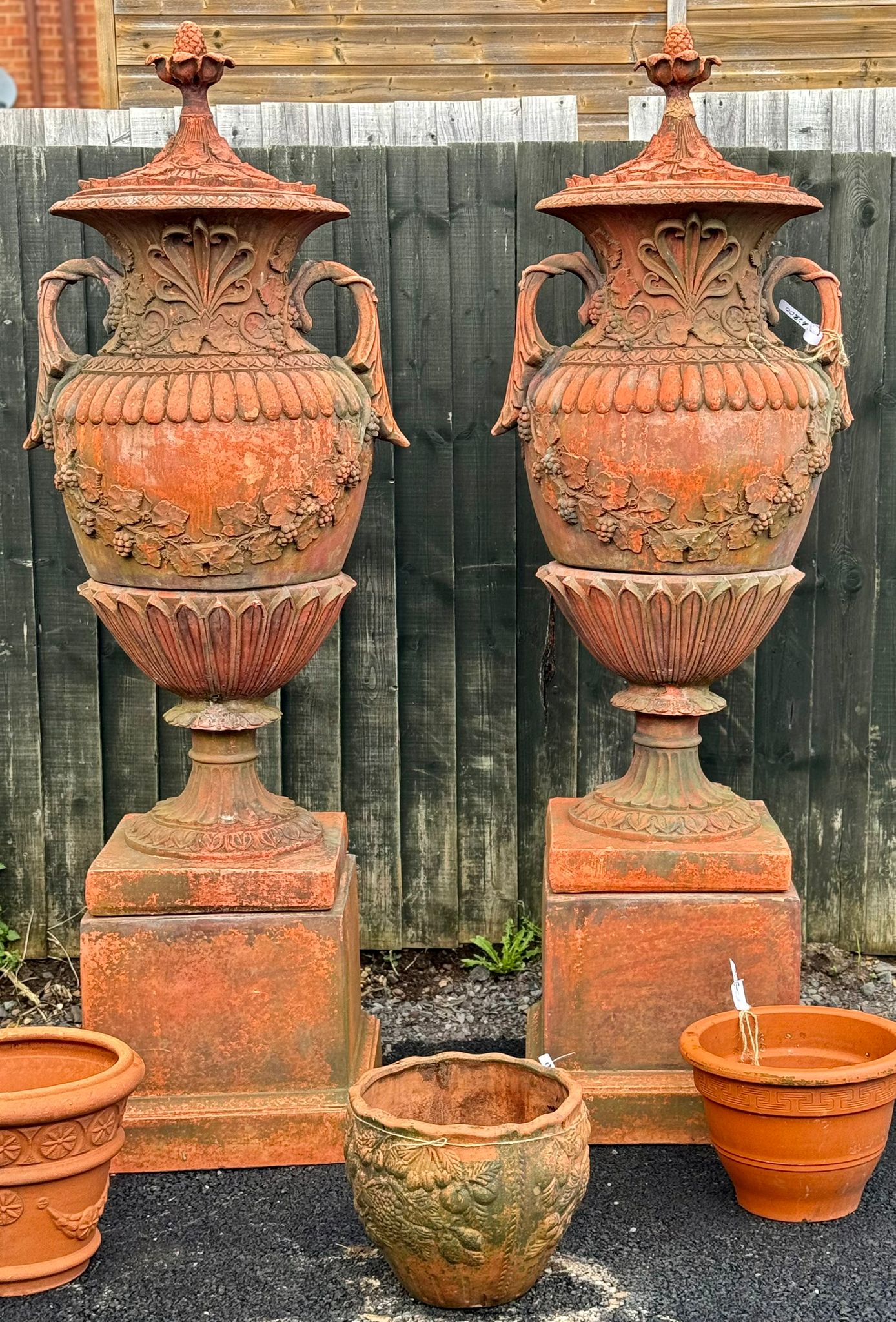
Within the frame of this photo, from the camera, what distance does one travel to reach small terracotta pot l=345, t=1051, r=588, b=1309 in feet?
8.57

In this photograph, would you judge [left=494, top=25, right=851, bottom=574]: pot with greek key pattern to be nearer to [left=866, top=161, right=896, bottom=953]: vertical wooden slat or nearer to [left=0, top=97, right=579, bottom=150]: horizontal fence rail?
[left=866, top=161, right=896, bottom=953]: vertical wooden slat

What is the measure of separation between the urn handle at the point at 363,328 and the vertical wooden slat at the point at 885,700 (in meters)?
1.51

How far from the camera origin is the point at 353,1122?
109 inches

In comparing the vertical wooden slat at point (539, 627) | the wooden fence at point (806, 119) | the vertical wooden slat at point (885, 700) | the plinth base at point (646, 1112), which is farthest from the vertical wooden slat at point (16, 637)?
the vertical wooden slat at point (885, 700)

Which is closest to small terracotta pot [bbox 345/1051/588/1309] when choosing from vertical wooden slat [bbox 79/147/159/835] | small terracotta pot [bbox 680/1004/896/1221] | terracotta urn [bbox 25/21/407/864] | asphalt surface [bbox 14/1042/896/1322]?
asphalt surface [bbox 14/1042/896/1322]

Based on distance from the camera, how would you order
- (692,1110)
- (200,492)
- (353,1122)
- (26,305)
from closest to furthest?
1. (353,1122)
2. (200,492)
3. (692,1110)
4. (26,305)

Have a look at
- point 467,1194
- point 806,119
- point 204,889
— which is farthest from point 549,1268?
point 806,119

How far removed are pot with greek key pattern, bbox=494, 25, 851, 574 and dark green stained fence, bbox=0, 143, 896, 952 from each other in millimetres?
736

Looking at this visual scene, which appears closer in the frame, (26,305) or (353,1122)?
(353,1122)

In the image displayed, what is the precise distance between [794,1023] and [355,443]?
5.32 ft

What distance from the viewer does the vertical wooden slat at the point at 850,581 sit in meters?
4.13

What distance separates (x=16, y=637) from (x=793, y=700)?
2.24 meters

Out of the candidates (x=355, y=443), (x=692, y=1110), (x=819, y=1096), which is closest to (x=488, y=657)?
(x=355, y=443)

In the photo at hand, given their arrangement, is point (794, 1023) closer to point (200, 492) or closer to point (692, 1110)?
point (692, 1110)
